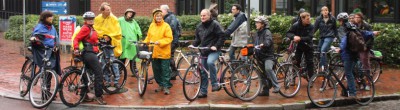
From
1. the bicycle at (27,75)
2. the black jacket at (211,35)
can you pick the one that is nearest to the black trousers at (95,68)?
the bicycle at (27,75)

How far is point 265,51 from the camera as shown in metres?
9.83

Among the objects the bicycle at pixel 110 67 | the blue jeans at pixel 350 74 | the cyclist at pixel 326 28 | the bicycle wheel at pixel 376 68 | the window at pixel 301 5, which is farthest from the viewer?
the window at pixel 301 5

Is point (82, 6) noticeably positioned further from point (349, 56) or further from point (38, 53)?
point (349, 56)

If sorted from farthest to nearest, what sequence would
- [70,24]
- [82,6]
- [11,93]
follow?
[82,6] → [70,24] → [11,93]

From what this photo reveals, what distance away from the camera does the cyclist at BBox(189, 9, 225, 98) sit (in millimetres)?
9695

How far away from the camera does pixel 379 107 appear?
9.51 metres

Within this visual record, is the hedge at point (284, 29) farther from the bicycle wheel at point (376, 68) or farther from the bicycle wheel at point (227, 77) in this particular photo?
the bicycle wheel at point (227, 77)

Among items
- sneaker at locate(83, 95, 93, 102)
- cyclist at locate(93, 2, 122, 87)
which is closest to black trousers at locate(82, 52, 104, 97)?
sneaker at locate(83, 95, 93, 102)

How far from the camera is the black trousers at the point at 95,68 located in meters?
9.17

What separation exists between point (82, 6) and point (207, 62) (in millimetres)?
14384

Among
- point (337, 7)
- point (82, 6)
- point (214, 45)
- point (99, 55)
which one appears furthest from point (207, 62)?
point (82, 6)

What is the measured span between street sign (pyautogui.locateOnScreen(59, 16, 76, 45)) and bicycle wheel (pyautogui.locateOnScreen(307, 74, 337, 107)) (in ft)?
28.2

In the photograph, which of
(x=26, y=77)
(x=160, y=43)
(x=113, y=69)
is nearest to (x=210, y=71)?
(x=160, y=43)

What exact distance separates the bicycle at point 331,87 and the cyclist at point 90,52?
3.40 m
